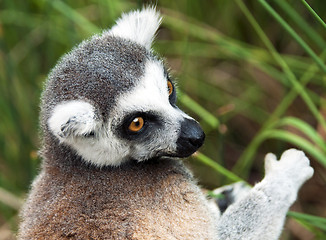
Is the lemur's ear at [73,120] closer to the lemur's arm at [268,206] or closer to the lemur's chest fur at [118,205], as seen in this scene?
the lemur's chest fur at [118,205]

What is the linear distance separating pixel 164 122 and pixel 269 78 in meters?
2.81

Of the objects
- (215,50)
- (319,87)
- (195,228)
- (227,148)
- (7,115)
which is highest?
(319,87)

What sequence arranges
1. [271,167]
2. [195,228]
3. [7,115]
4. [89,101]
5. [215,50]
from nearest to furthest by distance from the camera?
[89,101]
[195,228]
[271,167]
[7,115]
[215,50]

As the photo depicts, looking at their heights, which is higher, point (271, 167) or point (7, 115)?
point (271, 167)

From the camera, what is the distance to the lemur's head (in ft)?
7.98

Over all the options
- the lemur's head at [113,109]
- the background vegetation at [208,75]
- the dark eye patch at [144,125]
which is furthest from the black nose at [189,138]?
the background vegetation at [208,75]

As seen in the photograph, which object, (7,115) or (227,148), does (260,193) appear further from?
(7,115)

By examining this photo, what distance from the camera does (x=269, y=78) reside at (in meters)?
5.02

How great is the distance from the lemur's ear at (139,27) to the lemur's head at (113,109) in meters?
0.27

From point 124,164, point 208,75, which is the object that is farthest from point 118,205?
point 208,75

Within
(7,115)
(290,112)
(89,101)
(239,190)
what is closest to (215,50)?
(290,112)

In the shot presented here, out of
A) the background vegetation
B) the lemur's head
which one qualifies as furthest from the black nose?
the background vegetation

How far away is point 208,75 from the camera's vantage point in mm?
5211

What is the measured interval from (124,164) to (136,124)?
0.36 metres
